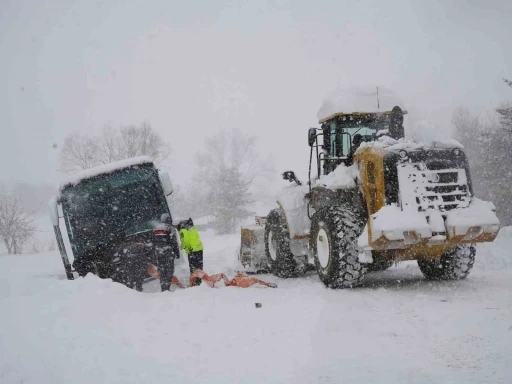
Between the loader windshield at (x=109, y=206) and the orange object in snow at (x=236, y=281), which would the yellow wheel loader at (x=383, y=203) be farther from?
the loader windshield at (x=109, y=206)

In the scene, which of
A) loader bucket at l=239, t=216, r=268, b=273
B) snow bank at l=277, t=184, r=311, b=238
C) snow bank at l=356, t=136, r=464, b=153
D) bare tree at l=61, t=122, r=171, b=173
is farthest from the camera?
bare tree at l=61, t=122, r=171, b=173

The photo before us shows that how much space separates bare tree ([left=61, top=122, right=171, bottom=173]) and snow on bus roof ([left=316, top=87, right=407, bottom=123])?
27862 mm

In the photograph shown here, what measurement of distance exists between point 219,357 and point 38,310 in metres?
2.38

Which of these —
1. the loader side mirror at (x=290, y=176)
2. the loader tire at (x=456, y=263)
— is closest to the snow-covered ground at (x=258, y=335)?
the loader tire at (x=456, y=263)

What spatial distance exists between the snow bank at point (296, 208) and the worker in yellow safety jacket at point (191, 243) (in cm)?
173

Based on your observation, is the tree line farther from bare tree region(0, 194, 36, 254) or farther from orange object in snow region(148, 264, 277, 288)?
bare tree region(0, 194, 36, 254)

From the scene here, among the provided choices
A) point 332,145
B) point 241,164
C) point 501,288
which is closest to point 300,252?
point 332,145

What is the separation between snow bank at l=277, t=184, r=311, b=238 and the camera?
7551 millimetres

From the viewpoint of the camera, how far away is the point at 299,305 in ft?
17.0

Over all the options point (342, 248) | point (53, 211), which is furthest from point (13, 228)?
point (342, 248)

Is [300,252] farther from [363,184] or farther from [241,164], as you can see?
[241,164]

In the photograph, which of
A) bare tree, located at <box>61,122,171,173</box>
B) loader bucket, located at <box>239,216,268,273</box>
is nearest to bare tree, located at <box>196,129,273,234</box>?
bare tree, located at <box>61,122,171,173</box>

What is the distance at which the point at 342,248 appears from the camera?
5.84 m

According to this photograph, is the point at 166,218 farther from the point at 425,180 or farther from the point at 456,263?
the point at 456,263
